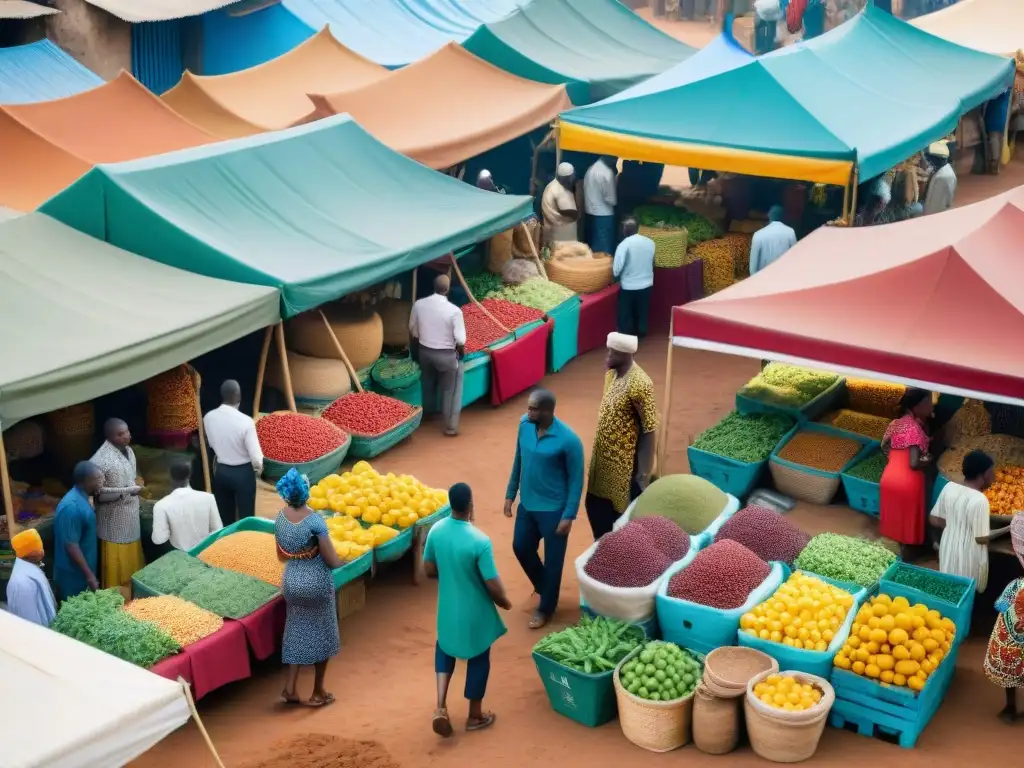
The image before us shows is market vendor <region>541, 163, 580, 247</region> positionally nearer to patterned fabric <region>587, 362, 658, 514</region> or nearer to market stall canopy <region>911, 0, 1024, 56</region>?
patterned fabric <region>587, 362, 658, 514</region>

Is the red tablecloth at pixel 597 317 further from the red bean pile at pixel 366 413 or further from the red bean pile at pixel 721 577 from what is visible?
the red bean pile at pixel 721 577

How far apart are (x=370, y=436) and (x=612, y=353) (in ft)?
9.50

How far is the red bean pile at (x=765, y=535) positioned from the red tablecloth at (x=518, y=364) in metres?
4.35

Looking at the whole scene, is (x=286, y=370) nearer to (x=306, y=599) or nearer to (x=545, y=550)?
(x=545, y=550)

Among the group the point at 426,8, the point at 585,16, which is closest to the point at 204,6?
the point at 426,8

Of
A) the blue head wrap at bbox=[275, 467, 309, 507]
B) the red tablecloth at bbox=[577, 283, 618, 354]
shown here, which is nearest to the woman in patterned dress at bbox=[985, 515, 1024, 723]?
the blue head wrap at bbox=[275, 467, 309, 507]

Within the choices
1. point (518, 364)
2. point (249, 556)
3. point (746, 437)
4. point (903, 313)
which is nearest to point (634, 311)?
point (518, 364)

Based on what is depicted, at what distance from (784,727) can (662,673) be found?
708mm

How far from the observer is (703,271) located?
49.2 ft

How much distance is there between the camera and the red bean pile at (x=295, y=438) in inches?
384

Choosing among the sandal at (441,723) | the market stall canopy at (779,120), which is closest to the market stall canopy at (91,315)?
the sandal at (441,723)

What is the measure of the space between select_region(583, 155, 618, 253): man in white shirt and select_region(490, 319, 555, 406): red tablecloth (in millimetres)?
2792

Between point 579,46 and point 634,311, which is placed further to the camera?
point 579,46

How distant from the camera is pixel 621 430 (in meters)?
8.38
